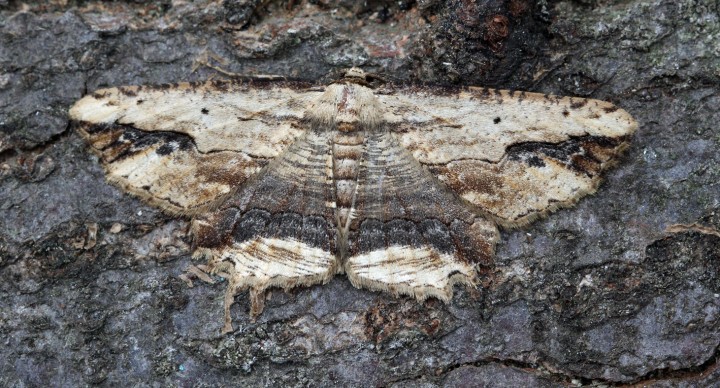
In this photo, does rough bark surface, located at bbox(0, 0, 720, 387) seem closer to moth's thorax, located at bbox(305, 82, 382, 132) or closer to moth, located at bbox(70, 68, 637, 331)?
moth, located at bbox(70, 68, 637, 331)

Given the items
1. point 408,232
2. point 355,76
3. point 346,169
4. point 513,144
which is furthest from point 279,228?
point 513,144

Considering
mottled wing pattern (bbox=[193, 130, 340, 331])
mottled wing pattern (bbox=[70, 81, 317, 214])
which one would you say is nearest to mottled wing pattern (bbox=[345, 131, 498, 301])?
mottled wing pattern (bbox=[193, 130, 340, 331])

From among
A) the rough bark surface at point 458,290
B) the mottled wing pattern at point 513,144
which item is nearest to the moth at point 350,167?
the mottled wing pattern at point 513,144

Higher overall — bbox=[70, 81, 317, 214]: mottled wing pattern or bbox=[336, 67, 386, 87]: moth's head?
bbox=[336, 67, 386, 87]: moth's head

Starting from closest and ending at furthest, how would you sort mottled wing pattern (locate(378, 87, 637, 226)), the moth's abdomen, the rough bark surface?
the rough bark surface → mottled wing pattern (locate(378, 87, 637, 226)) → the moth's abdomen

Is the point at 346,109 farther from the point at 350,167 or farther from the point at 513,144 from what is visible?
the point at 513,144

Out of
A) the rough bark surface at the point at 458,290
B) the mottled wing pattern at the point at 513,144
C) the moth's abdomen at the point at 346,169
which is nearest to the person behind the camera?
the rough bark surface at the point at 458,290

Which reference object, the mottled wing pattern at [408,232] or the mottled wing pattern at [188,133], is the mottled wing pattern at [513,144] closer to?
the mottled wing pattern at [408,232]

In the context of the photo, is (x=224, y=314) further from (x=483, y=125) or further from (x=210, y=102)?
(x=483, y=125)
